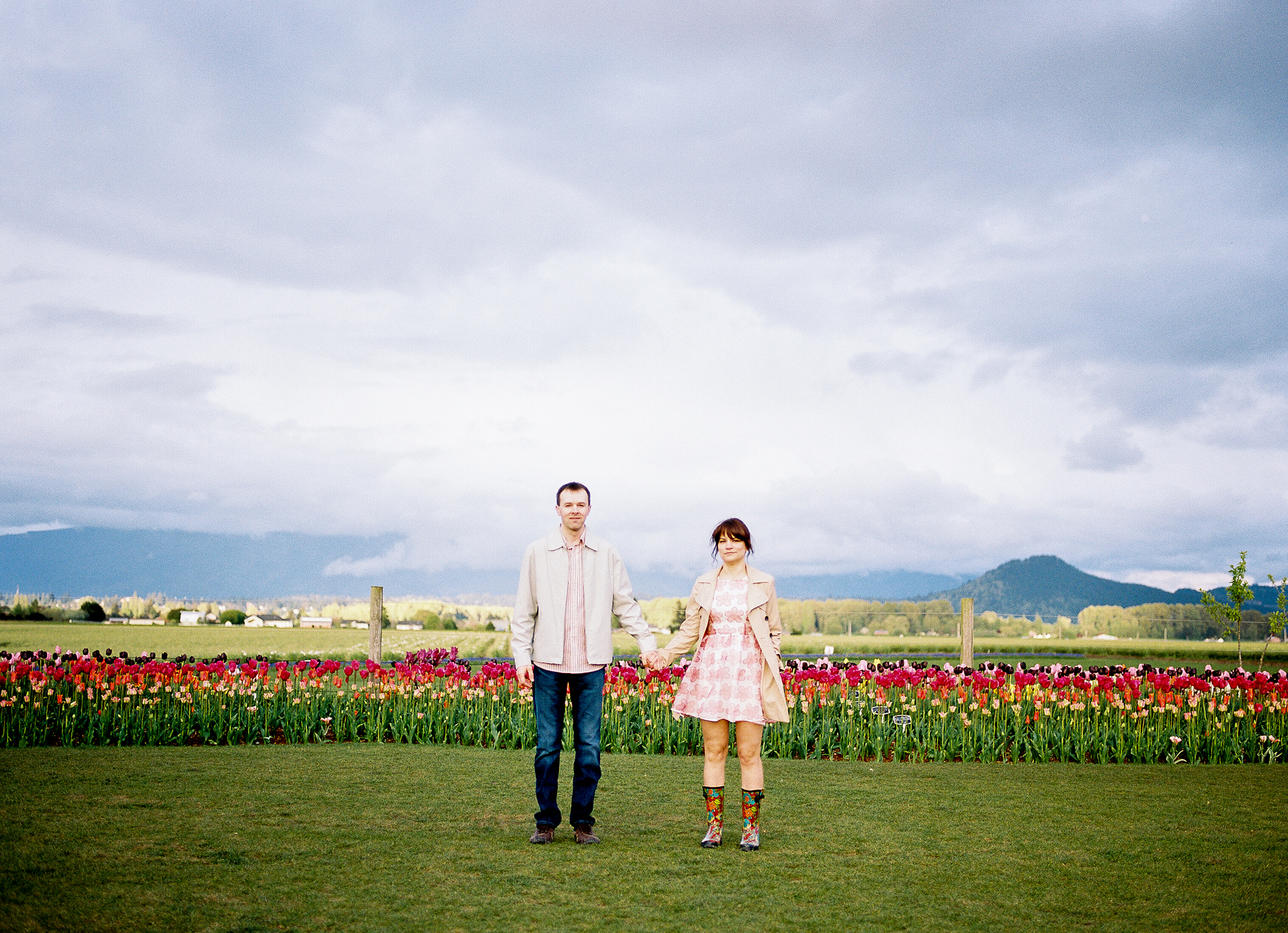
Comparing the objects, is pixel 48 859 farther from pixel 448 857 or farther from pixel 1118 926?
pixel 1118 926

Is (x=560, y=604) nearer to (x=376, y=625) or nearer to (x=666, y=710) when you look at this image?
(x=666, y=710)

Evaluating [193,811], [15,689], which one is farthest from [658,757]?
[15,689]

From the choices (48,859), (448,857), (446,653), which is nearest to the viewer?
(48,859)

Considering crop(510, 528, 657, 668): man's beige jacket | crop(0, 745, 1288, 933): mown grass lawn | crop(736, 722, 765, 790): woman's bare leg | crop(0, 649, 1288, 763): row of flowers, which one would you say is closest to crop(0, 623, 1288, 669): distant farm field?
crop(0, 649, 1288, 763): row of flowers

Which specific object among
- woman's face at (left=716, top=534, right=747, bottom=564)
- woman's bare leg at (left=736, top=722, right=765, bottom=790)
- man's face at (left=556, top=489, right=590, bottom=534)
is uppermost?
man's face at (left=556, top=489, right=590, bottom=534)

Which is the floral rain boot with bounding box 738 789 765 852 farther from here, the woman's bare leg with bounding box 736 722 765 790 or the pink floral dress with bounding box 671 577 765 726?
the pink floral dress with bounding box 671 577 765 726

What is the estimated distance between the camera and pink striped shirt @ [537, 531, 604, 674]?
6.30 meters

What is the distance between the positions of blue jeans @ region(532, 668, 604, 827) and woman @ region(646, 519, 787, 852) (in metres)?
0.50

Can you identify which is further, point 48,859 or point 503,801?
point 503,801

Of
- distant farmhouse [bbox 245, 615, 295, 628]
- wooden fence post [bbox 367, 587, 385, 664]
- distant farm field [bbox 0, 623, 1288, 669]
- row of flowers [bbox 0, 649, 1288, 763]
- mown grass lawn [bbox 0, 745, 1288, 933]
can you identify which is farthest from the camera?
distant farmhouse [bbox 245, 615, 295, 628]

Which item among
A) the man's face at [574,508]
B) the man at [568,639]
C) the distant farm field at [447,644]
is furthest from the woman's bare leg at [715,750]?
the distant farm field at [447,644]

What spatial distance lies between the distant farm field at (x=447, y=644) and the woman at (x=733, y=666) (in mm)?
16319

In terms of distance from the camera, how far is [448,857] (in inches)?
238

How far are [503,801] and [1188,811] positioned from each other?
5616 millimetres
